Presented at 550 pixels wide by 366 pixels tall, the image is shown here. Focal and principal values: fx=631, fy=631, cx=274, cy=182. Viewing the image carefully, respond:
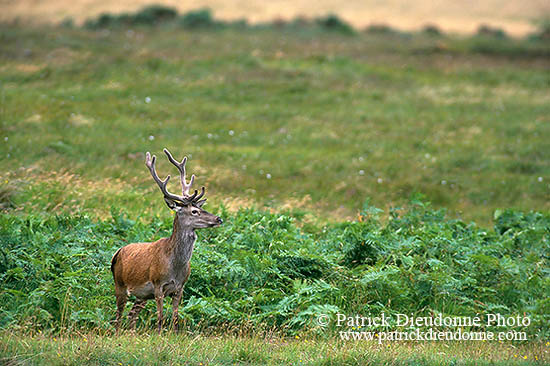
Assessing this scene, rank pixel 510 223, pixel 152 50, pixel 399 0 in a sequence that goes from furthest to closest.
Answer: pixel 399 0 < pixel 152 50 < pixel 510 223

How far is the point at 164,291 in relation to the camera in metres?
9.46

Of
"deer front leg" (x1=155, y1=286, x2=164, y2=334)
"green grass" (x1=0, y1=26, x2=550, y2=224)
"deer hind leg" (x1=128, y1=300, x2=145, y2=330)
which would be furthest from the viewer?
"green grass" (x1=0, y1=26, x2=550, y2=224)

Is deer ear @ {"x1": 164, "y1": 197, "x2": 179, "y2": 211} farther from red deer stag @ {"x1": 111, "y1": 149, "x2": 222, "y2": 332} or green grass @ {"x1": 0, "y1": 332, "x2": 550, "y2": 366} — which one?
green grass @ {"x1": 0, "y1": 332, "x2": 550, "y2": 366}

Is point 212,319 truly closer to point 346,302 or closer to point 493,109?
point 346,302

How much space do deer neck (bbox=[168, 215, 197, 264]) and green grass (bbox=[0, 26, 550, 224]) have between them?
6453 millimetres

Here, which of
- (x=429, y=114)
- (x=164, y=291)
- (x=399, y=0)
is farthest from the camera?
(x=399, y=0)

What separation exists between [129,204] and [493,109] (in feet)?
70.7

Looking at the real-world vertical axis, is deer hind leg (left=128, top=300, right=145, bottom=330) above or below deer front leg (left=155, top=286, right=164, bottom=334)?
below

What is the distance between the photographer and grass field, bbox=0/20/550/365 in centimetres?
1005

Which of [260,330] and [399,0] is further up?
[399,0]

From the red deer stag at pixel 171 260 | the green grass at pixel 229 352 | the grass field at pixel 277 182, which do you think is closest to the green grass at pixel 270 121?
the grass field at pixel 277 182

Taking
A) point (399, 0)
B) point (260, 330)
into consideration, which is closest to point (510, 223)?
point (260, 330)

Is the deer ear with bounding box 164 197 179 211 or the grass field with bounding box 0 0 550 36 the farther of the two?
the grass field with bounding box 0 0 550 36

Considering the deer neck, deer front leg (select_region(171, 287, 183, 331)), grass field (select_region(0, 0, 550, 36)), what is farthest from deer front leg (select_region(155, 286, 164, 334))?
grass field (select_region(0, 0, 550, 36))
